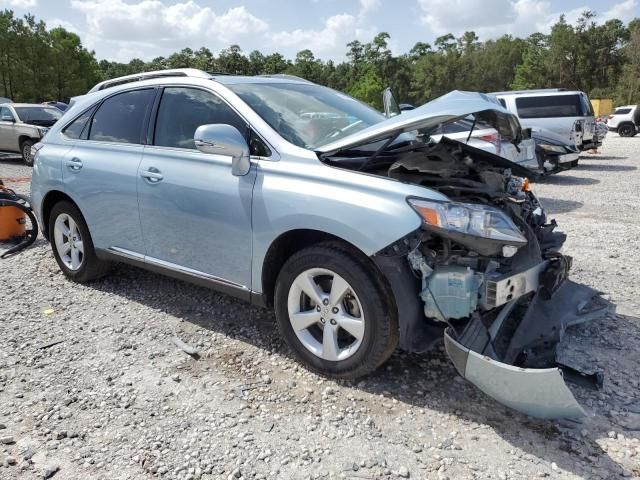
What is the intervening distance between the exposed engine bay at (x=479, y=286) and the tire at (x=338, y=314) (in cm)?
12

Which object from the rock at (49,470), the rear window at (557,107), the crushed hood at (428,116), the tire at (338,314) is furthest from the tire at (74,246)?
the rear window at (557,107)

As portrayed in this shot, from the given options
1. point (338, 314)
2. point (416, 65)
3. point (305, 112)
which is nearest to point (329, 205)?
point (338, 314)

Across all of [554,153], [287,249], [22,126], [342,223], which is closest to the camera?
[342,223]

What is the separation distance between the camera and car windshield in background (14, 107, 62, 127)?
49.4 ft

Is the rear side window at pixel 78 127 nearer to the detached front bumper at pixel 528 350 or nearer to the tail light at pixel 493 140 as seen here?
the detached front bumper at pixel 528 350

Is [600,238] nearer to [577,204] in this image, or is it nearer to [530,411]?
[577,204]

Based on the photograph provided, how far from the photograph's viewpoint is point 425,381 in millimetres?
3205

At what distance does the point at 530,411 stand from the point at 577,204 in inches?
278

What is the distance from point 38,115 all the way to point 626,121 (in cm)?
2750

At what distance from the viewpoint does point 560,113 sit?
14.2 m

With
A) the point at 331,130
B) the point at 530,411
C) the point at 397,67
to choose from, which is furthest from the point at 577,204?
the point at 397,67

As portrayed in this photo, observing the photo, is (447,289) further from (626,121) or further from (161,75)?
(626,121)

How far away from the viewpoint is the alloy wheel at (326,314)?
3.02 metres

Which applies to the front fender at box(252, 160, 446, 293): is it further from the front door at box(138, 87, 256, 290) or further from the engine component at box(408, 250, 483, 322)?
the engine component at box(408, 250, 483, 322)
